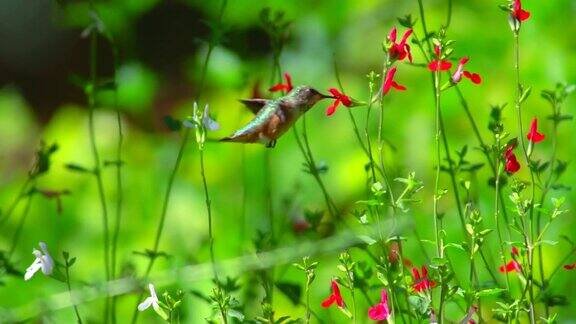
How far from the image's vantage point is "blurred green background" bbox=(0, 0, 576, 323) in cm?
251

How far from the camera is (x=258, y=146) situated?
265 centimetres

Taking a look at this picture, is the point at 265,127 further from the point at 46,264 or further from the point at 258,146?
the point at 258,146

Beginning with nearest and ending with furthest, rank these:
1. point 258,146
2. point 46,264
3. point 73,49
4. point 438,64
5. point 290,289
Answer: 1. point 438,64
2. point 46,264
3. point 290,289
4. point 258,146
5. point 73,49

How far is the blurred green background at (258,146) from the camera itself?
251 cm

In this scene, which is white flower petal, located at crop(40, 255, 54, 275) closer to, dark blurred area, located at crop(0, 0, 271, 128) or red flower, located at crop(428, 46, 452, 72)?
red flower, located at crop(428, 46, 452, 72)

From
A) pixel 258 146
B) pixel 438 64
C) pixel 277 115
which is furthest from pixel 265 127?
pixel 258 146

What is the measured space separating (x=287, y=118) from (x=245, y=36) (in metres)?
1.17

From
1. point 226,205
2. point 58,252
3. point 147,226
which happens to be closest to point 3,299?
point 58,252

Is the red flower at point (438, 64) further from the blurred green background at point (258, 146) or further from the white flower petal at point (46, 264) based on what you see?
the blurred green background at point (258, 146)

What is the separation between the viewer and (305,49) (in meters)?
2.75

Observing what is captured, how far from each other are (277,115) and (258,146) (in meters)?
1.01

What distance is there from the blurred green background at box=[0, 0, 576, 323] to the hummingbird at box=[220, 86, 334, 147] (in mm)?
669

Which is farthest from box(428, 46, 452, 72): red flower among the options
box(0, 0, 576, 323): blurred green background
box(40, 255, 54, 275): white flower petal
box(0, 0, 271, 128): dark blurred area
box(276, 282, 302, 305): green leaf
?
box(0, 0, 271, 128): dark blurred area

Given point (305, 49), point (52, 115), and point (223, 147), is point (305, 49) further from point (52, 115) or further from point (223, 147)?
point (52, 115)
